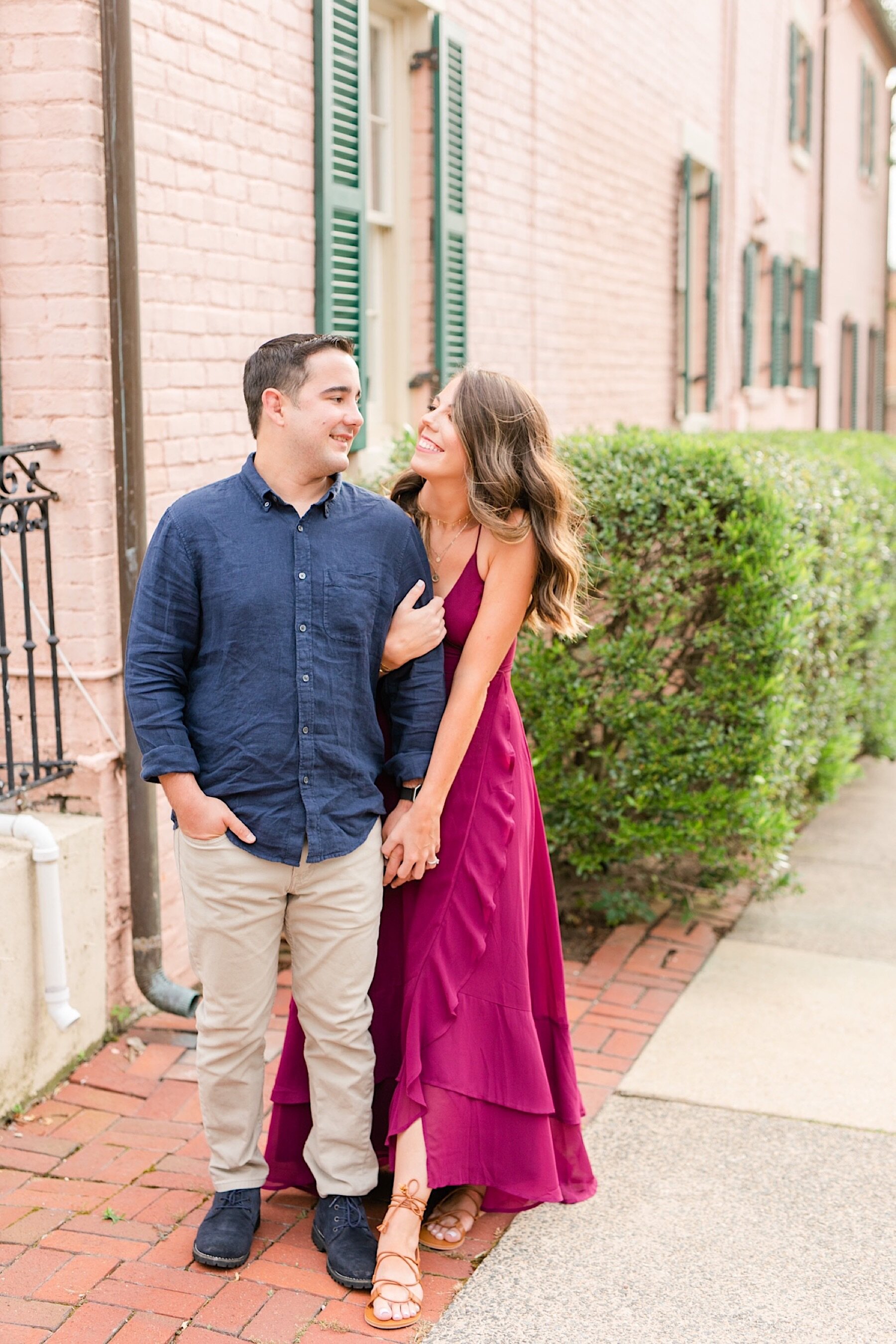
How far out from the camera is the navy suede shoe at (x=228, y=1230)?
3.08 meters

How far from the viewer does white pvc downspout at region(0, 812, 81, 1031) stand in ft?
12.8

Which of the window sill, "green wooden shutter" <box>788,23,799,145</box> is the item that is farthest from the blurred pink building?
the window sill

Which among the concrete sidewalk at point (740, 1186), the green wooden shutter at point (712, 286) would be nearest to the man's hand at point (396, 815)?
the concrete sidewalk at point (740, 1186)

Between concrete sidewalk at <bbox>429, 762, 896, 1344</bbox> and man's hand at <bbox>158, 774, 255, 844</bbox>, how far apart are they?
3.61ft

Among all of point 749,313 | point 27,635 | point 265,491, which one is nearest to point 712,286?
point 749,313

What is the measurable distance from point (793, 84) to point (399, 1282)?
13.7 metres

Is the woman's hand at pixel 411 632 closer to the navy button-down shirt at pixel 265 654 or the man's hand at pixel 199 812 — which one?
the navy button-down shirt at pixel 265 654

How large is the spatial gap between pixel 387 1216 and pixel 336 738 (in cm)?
106

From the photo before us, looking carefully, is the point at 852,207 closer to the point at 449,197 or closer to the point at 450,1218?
the point at 449,197

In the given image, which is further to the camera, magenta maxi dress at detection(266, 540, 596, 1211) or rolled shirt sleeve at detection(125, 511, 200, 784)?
magenta maxi dress at detection(266, 540, 596, 1211)

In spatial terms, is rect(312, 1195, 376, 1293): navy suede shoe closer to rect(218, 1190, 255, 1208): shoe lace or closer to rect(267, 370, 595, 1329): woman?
rect(267, 370, 595, 1329): woman

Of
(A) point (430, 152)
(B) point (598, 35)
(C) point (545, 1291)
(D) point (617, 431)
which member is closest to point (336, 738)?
(C) point (545, 1291)

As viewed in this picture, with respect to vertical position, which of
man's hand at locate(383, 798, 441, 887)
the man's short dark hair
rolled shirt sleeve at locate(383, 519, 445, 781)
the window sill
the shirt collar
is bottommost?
man's hand at locate(383, 798, 441, 887)

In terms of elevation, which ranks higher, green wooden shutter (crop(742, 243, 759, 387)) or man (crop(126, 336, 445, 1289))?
green wooden shutter (crop(742, 243, 759, 387))
